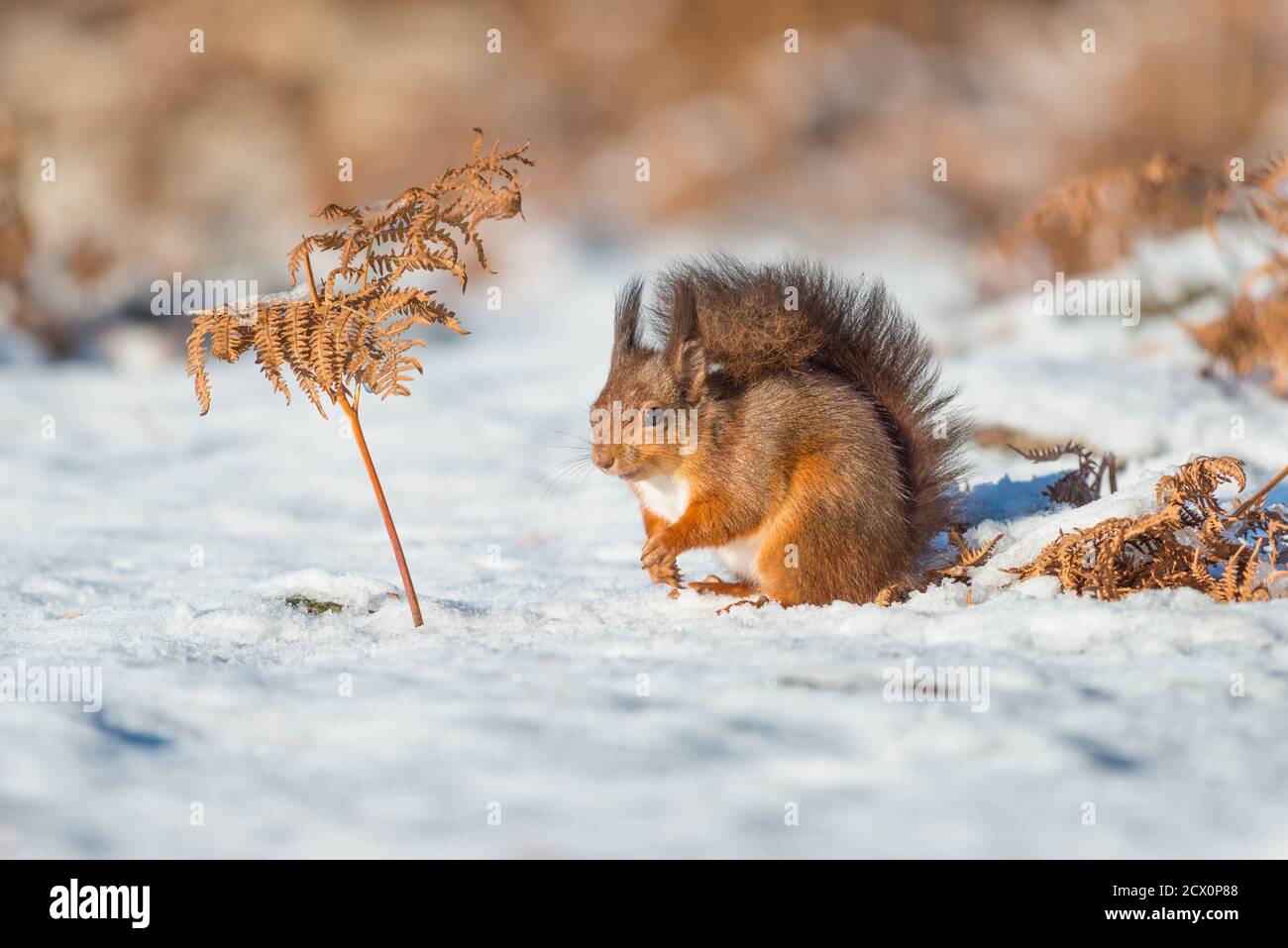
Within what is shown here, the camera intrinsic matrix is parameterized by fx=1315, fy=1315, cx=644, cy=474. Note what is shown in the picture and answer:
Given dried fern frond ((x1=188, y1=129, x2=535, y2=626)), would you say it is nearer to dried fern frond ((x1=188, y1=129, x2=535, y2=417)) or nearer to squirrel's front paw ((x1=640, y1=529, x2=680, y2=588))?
dried fern frond ((x1=188, y1=129, x2=535, y2=417))

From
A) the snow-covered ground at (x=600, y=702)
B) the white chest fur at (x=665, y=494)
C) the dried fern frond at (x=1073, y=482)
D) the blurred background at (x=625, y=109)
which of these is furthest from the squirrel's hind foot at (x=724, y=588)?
the blurred background at (x=625, y=109)

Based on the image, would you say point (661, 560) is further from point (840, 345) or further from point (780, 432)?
point (840, 345)

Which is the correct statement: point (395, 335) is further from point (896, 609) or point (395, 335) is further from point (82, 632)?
point (896, 609)

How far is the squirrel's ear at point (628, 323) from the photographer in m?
4.43

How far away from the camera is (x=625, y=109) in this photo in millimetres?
17500

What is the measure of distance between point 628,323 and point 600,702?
5.72 feet

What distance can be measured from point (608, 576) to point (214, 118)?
47.0 ft

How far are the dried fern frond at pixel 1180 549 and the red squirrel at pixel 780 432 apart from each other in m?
0.53

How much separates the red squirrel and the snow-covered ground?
0.71ft

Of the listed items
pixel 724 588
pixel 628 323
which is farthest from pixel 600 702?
pixel 628 323

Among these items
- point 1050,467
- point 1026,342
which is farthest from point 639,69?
point 1050,467

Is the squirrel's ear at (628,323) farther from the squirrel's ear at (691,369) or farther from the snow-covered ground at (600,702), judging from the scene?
the snow-covered ground at (600,702)
